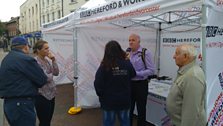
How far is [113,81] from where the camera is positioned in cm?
372

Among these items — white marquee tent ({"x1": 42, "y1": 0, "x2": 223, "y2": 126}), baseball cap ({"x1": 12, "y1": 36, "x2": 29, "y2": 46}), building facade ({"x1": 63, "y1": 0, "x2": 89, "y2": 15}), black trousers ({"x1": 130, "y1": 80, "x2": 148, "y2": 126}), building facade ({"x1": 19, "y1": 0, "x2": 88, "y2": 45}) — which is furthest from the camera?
building facade ({"x1": 19, "y1": 0, "x2": 88, "y2": 45})

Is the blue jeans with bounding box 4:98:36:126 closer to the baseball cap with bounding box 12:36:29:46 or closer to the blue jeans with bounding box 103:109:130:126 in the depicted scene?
the baseball cap with bounding box 12:36:29:46

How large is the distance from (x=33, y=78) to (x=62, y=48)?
23.5 feet

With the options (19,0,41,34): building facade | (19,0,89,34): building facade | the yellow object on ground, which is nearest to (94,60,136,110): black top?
the yellow object on ground

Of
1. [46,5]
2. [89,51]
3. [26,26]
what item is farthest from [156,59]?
[26,26]

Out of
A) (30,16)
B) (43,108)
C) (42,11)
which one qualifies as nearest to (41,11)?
(42,11)

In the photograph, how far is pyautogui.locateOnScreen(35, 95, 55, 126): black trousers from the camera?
4.09 m

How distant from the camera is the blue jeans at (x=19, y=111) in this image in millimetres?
3398

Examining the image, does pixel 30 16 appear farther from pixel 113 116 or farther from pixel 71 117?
pixel 113 116

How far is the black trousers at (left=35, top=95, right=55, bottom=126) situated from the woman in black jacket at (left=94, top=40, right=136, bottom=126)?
87cm

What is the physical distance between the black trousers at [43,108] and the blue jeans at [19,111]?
58 cm

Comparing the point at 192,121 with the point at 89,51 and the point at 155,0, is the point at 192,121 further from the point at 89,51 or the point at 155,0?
the point at 89,51

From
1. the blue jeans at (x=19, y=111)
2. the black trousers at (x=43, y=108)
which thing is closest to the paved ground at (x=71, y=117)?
the black trousers at (x=43, y=108)

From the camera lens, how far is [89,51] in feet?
23.2
